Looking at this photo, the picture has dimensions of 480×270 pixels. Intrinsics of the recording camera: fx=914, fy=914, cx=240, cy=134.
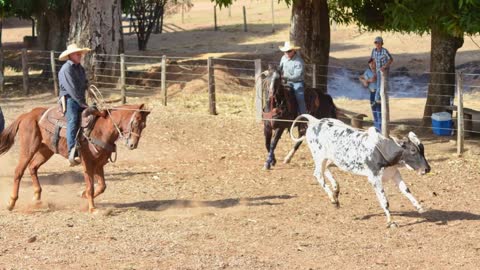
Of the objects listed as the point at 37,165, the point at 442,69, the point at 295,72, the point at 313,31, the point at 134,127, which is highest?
the point at 313,31

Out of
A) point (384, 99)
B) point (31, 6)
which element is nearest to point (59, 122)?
point (384, 99)

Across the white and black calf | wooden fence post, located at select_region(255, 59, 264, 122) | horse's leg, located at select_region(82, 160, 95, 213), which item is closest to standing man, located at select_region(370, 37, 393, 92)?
wooden fence post, located at select_region(255, 59, 264, 122)

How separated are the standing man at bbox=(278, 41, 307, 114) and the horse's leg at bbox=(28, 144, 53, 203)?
4.51 meters

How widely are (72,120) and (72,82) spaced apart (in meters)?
0.52

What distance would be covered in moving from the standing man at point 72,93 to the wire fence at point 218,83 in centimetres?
691

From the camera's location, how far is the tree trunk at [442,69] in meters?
19.0

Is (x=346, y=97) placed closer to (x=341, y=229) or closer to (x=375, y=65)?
(x=375, y=65)

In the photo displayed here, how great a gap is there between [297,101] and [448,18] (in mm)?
3296

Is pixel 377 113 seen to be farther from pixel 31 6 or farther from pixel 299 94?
pixel 31 6

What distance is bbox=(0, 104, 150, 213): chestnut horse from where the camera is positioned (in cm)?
1192

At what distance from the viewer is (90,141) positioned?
12.2 metres

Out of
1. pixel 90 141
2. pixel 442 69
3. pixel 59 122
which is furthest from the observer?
pixel 442 69

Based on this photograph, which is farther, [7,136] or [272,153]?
[272,153]

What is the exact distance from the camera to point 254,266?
9.68 meters
